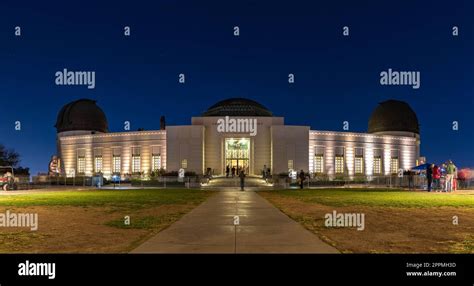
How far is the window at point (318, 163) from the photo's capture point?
6206 cm

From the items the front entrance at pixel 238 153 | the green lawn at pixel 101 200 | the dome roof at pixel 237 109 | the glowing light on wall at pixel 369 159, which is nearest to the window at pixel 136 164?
the front entrance at pixel 238 153

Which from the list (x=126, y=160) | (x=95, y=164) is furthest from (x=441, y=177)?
(x=95, y=164)

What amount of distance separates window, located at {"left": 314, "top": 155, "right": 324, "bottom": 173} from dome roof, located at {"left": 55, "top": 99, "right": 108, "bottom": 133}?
147 ft

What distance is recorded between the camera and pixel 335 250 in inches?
304

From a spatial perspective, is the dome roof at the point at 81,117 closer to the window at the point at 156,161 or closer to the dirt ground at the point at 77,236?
the window at the point at 156,161

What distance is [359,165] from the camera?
2571 inches

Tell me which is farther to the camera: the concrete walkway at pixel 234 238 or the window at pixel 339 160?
the window at pixel 339 160

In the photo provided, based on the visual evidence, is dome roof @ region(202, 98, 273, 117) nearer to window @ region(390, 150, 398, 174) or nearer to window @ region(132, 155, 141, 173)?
window @ region(132, 155, 141, 173)

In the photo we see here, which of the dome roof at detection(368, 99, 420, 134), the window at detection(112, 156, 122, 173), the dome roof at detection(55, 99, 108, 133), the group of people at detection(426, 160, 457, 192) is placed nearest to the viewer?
the group of people at detection(426, 160, 457, 192)

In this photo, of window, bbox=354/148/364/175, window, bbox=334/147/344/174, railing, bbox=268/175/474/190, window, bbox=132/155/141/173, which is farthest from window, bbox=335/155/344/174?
window, bbox=132/155/141/173

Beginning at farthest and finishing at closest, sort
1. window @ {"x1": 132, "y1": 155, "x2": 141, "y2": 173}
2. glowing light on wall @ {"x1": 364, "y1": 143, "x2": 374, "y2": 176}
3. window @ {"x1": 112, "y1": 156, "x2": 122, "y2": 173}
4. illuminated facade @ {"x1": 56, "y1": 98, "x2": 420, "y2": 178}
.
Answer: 1. glowing light on wall @ {"x1": 364, "y1": 143, "x2": 374, "y2": 176}
2. window @ {"x1": 112, "y1": 156, "x2": 122, "y2": 173}
3. window @ {"x1": 132, "y1": 155, "x2": 141, "y2": 173}
4. illuminated facade @ {"x1": 56, "y1": 98, "x2": 420, "y2": 178}

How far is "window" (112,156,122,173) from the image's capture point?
6462 cm
